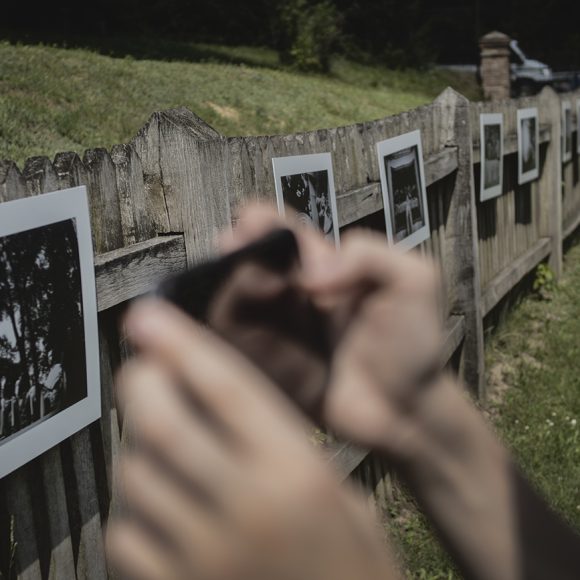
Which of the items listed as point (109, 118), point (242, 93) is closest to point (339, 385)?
point (109, 118)

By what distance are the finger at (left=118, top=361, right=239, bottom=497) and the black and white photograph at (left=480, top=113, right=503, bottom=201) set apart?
19.3ft

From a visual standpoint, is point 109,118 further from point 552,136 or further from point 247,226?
point 247,226

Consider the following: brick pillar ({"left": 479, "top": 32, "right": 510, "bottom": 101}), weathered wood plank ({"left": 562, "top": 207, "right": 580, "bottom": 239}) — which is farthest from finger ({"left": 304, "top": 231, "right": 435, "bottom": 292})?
brick pillar ({"left": 479, "top": 32, "right": 510, "bottom": 101})

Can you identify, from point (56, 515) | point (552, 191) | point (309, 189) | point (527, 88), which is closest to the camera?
point (56, 515)

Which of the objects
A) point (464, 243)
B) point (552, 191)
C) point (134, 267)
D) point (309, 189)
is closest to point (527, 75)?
point (552, 191)

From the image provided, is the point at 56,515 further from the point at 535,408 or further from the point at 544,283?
the point at 544,283

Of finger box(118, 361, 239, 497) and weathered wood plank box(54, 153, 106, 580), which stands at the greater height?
finger box(118, 361, 239, 497)

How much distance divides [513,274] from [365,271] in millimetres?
6599

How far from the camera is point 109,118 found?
8711mm

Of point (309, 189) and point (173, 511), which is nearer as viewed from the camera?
point (173, 511)

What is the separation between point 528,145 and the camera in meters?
7.87

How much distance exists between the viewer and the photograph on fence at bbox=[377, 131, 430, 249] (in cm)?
427

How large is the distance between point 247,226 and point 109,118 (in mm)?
8287

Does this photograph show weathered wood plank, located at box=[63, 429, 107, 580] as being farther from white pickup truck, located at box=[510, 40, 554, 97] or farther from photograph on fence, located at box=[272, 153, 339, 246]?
white pickup truck, located at box=[510, 40, 554, 97]
